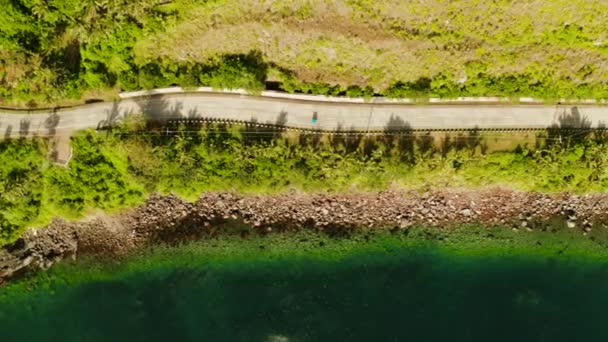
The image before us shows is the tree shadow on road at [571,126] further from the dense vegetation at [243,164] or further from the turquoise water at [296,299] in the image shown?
the turquoise water at [296,299]

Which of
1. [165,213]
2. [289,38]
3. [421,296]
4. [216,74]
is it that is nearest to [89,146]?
[165,213]

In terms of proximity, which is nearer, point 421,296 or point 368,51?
point 368,51

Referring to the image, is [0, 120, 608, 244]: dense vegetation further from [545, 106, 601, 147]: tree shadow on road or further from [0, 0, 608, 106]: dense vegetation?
[0, 0, 608, 106]: dense vegetation

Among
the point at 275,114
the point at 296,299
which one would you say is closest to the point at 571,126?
the point at 275,114

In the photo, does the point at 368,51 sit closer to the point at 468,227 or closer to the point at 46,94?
the point at 468,227

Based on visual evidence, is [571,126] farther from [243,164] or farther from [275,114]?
[243,164]

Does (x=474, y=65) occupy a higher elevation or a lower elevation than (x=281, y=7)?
lower

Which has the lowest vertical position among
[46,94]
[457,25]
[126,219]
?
[126,219]
